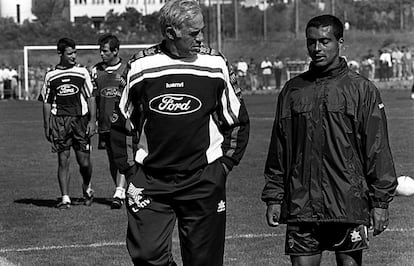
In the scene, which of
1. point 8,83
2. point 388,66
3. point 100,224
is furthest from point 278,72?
point 100,224

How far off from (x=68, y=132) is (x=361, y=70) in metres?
41.4

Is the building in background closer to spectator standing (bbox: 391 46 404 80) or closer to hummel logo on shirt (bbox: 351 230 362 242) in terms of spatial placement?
spectator standing (bbox: 391 46 404 80)

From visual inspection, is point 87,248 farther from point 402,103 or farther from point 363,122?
point 402,103

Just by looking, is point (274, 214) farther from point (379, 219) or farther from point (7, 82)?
point (7, 82)

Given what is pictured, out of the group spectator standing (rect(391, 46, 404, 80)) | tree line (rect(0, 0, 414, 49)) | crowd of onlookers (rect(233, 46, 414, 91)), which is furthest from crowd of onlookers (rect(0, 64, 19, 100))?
spectator standing (rect(391, 46, 404, 80))

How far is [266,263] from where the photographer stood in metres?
9.12

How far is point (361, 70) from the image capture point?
53.4 m

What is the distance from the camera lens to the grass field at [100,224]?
9531 millimetres

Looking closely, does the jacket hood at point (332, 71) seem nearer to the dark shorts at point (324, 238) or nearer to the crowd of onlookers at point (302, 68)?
the dark shorts at point (324, 238)

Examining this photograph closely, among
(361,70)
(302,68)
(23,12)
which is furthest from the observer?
(23,12)

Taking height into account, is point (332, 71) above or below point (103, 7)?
below

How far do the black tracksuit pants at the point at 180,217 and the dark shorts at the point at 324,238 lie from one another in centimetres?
49

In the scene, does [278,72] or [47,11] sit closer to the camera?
[278,72]

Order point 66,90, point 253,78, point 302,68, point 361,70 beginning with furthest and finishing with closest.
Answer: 1. point 302,68
2. point 253,78
3. point 361,70
4. point 66,90
